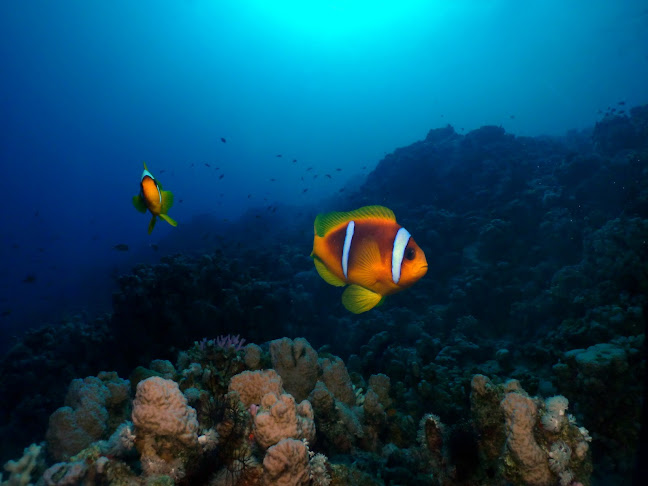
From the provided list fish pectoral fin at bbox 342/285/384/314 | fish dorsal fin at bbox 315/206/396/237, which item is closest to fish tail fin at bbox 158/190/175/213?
fish dorsal fin at bbox 315/206/396/237

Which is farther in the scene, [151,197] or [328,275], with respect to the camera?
[151,197]

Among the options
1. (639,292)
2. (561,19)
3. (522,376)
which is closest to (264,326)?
(522,376)

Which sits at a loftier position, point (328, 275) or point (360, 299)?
point (328, 275)

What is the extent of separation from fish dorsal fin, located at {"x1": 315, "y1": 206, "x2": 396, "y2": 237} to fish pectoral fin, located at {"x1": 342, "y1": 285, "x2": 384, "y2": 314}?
20.2 inches

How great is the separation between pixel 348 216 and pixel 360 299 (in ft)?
2.08

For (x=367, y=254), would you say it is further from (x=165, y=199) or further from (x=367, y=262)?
(x=165, y=199)

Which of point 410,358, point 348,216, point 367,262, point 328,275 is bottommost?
point 410,358

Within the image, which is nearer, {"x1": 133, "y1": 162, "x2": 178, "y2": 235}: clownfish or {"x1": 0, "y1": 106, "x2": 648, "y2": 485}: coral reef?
{"x1": 0, "y1": 106, "x2": 648, "y2": 485}: coral reef

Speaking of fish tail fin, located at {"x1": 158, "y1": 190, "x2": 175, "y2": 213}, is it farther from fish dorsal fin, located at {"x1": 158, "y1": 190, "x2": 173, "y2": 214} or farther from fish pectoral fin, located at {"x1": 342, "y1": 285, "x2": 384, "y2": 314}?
fish pectoral fin, located at {"x1": 342, "y1": 285, "x2": 384, "y2": 314}

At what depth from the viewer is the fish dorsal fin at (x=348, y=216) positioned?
225 centimetres

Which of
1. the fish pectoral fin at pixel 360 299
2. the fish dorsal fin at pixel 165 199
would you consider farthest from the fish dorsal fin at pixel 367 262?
the fish dorsal fin at pixel 165 199

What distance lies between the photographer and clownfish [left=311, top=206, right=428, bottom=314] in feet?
6.87

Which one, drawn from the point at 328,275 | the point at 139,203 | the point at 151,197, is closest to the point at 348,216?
the point at 328,275

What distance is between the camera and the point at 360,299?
8.01 ft
